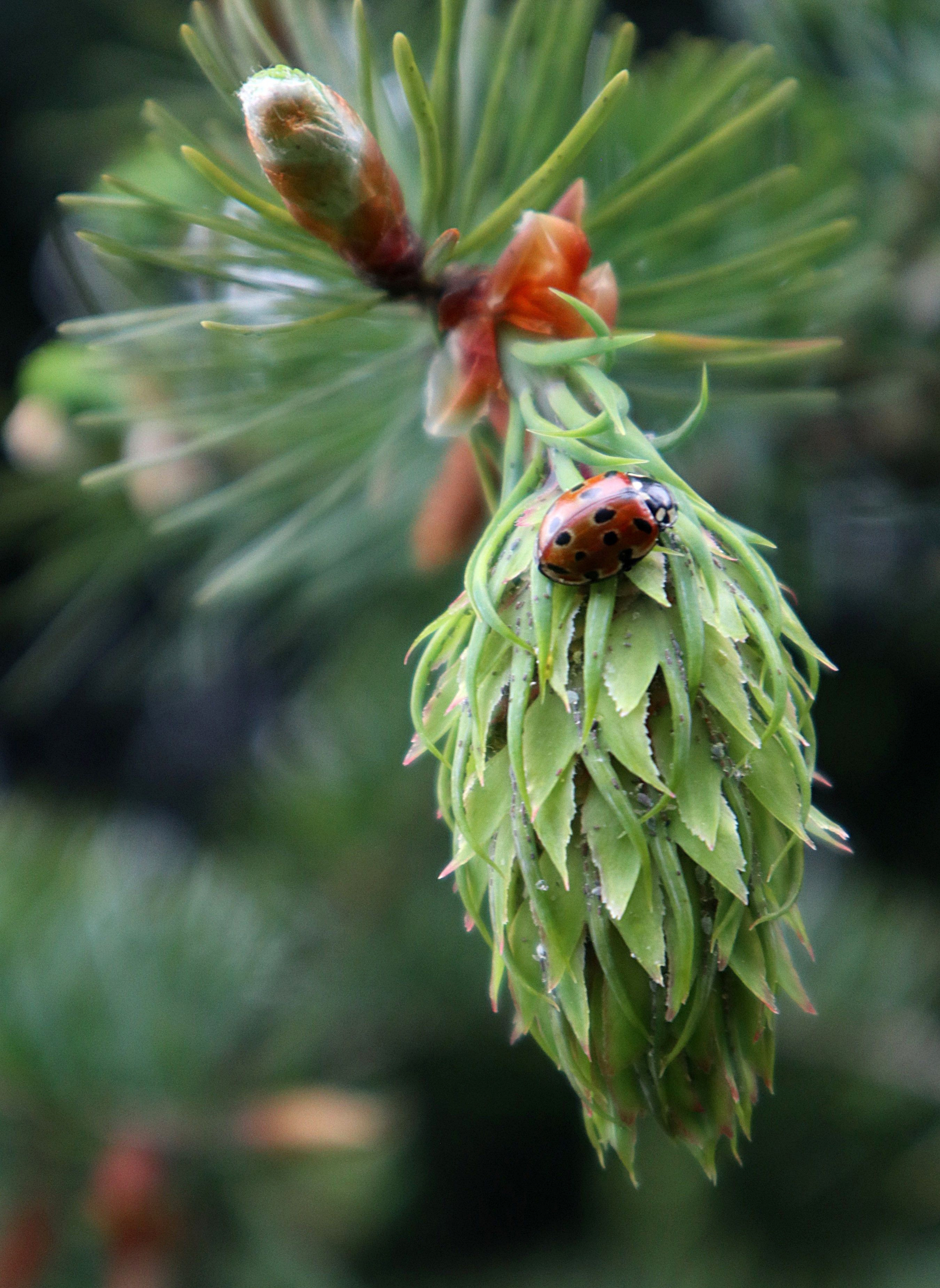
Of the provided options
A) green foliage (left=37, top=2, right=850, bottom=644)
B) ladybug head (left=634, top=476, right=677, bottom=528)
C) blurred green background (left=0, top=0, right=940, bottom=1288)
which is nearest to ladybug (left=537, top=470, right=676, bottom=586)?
ladybug head (left=634, top=476, right=677, bottom=528)

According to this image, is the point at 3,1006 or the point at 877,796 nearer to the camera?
the point at 3,1006

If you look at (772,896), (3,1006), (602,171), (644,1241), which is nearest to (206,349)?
(602,171)

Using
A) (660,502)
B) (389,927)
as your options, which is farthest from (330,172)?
(389,927)

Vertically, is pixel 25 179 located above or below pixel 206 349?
above

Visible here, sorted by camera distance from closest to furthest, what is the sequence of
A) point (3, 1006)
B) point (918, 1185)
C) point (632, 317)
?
point (632, 317) → point (3, 1006) → point (918, 1185)

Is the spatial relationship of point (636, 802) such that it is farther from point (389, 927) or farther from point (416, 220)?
point (389, 927)

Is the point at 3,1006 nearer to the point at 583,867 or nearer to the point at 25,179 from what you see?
the point at 583,867
